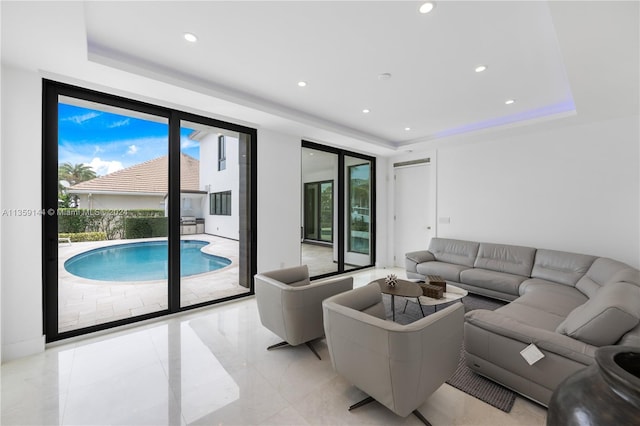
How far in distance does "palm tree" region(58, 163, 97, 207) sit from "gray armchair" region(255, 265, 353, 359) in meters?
2.19

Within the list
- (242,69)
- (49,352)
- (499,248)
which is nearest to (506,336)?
(499,248)

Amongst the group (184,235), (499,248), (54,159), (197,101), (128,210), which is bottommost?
(499,248)

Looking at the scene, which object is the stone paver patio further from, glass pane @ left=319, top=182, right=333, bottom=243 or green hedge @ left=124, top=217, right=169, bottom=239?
glass pane @ left=319, top=182, right=333, bottom=243

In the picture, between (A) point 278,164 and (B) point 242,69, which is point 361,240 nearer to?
(A) point 278,164

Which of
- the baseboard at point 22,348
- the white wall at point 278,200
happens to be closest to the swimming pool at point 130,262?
the baseboard at point 22,348

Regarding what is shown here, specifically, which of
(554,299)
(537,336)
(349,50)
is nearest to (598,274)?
(554,299)

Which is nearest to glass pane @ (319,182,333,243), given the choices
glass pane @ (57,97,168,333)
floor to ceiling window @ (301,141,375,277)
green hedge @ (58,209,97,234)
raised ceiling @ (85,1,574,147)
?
floor to ceiling window @ (301,141,375,277)

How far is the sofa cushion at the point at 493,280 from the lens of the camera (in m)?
3.81

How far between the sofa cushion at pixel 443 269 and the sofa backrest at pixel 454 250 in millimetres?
169

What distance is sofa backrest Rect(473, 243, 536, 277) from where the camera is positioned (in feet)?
13.7

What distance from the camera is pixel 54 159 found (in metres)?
2.78

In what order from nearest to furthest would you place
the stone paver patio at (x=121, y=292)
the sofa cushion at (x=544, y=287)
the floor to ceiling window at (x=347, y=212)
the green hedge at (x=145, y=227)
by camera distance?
the stone paver patio at (x=121, y=292) < the sofa cushion at (x=544, y=287) < the green hedge at (x=145, y=227) < the floor to ceiling window at (x=347, y=212)

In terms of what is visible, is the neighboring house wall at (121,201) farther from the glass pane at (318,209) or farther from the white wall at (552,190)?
the white wall at (552,190)

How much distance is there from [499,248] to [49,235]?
19.5ft
